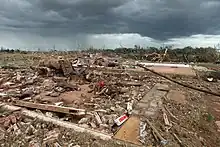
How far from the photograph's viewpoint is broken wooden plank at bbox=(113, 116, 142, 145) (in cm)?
532

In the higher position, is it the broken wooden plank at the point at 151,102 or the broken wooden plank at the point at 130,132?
the broken wooden plank at the point at 151,102

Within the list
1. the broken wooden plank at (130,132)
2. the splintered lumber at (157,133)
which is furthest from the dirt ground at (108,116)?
the broken wooden plank at (130,132)

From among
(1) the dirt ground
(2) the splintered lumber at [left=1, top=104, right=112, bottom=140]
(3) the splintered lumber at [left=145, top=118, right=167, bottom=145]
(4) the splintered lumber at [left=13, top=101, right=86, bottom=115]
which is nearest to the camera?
(3) the splintered lumber at [left=145, top=118, right=167, bottom=145]

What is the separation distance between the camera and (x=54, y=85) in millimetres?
9641

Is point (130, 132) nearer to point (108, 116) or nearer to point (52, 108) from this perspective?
point (108, 116)

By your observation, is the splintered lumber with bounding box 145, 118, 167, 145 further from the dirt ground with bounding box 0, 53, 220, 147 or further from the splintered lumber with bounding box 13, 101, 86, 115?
the splintered lumber with bounding box 13, 101, 86, 115

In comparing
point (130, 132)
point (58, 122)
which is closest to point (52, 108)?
point (58, 122)

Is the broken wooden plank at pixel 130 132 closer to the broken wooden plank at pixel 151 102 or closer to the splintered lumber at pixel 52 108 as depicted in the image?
the broken wooden plank at pixel 151 102

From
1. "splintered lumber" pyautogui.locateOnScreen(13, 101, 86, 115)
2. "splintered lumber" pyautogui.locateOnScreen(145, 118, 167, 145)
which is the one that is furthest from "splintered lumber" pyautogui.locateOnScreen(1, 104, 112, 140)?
"splintered lumber" pyautogui.locateOnScreen(145, 118, 167, 145)

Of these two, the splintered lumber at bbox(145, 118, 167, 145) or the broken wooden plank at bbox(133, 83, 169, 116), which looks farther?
the broken wooden plank at bbox(133, 83, 169, 116)

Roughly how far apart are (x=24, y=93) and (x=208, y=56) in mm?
17594

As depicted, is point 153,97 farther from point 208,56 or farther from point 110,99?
point 208,56

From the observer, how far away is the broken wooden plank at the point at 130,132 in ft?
17.5

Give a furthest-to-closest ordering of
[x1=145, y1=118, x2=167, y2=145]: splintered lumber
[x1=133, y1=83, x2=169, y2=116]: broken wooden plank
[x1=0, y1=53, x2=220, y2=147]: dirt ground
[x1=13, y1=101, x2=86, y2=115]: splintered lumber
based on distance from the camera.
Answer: [x1=133, y1=83, x2=169, y2=116]: broken wooden plank
[x1=13, y1=101, x2=86, y2=115]: splintered lumber
[x1=0, y1=53, x2=220, y2=147]: dirt ground
[x1=145, y1=118, x2=167, y2=145]: splintered lumber
